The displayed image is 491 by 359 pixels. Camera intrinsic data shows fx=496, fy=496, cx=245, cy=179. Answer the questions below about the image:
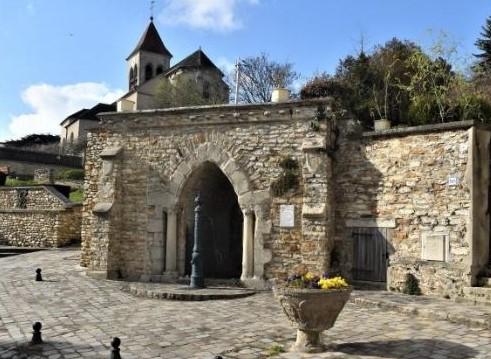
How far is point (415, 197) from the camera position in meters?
11.7

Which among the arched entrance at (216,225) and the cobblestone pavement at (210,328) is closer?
the cobblestone pavement at (210,328)

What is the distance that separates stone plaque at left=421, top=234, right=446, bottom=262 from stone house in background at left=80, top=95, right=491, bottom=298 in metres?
0.02

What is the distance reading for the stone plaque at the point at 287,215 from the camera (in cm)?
1254

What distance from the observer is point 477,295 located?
1020 cm

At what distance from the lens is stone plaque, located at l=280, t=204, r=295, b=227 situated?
12.5 m

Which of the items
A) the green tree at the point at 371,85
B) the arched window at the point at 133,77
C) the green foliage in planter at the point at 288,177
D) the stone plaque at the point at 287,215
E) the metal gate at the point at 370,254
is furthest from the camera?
the arched window at the point at 133,77

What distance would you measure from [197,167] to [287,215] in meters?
2.98

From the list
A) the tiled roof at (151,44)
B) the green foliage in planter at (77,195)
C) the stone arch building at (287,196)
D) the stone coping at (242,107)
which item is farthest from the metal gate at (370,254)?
Result: the tiled roof at (151,44)

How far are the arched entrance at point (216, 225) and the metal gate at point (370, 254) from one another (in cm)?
A: 440

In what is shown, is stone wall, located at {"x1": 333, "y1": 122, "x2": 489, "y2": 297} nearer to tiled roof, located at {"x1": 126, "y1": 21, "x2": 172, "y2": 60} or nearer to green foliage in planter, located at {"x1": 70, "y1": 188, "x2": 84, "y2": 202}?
green foliage in planter, located at {"x1": 70, "y1": 188, "x2": 84, "y2": 202}

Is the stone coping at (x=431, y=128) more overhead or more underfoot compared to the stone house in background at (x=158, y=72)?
more underfoot

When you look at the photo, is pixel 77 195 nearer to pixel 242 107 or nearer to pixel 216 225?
pixel 216 225

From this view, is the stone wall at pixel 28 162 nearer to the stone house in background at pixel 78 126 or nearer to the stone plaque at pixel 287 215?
the stone house in background at pixel 78 126

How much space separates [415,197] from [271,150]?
12.3 ft
